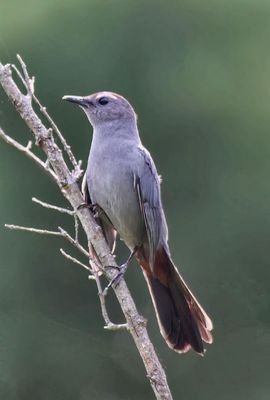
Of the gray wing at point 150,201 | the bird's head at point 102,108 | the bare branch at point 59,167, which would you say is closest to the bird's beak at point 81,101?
the bird's head at point 102,108

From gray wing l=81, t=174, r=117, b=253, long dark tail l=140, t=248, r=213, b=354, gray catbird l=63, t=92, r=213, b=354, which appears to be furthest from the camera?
gray wing l=81, t=174, r=117, b=253

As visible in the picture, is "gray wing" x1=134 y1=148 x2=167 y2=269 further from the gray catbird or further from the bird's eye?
the bird's eye

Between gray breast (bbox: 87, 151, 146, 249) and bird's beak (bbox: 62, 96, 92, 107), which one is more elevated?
bird's beak (bbox: 62, 96, 92, 107)

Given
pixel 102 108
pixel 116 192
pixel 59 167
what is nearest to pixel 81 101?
pixel 102 108

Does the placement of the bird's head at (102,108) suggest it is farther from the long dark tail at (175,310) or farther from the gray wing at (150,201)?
the long dark tail at (175,310)

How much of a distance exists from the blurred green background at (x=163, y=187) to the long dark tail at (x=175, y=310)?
246 centimetres

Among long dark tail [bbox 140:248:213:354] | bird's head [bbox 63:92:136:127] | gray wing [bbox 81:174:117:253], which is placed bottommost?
long dark tail [bbox 140:248:213:354]

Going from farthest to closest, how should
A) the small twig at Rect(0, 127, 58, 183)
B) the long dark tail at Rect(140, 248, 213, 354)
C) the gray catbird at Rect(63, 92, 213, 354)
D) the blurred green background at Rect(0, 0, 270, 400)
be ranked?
the blurred green background at Rect(0, 0, 270, 400) → the gray catbird at Rect(63, 92, 213, 354) → the long dark tail at Rect(140, 248, 213, 354) → the small twig at Rect(0, 127, 58, 183)

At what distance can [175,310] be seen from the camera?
15.8 feet

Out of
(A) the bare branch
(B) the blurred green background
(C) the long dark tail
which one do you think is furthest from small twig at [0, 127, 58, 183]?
(B) the blurred green background

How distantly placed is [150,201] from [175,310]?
0.59 metres

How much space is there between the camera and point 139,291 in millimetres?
7918

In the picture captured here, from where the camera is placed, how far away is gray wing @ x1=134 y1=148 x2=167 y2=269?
484cm

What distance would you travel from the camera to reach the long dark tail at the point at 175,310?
4.62m
